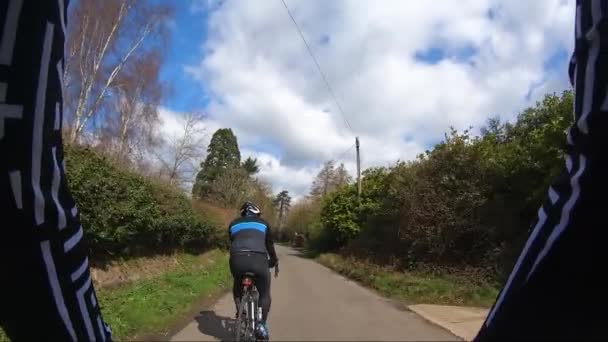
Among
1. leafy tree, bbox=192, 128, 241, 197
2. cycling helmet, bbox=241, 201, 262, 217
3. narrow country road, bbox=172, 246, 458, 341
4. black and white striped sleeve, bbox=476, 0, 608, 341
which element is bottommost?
narrow country road, bbox=172, 246, 458, 341

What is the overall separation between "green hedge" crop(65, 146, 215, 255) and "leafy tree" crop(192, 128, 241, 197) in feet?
169

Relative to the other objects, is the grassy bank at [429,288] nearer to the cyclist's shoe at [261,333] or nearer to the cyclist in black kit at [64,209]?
the cyclist's shoe at [261,333]

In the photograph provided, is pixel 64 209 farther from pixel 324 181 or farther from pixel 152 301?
pixel 324 181

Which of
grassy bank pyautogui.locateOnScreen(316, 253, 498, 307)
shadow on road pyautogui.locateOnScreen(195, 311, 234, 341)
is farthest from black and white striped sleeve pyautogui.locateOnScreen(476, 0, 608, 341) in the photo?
grassy bank pyautogui.locateOnScreen(316, 253, 498, 307)

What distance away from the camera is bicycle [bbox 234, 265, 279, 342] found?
20.8 ft

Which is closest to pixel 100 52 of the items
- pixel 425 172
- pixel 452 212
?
pixel 425 172

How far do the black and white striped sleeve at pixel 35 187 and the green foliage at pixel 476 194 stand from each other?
13.0 metres

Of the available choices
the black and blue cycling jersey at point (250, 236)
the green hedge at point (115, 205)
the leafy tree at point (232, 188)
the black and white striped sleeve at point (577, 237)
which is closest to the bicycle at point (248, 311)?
the black and blue cycling jersey at point (250, 236)

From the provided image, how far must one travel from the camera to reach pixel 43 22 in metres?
0.69

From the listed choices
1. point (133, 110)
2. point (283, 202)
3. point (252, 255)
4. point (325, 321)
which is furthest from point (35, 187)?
point (283, 202)

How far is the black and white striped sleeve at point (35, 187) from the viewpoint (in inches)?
26.3

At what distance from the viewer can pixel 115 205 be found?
1158cm

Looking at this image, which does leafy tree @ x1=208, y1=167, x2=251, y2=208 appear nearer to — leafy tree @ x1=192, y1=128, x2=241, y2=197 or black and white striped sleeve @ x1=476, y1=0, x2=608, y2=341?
leafy tree @ x1=192, y1=128, x2=241, y2=197

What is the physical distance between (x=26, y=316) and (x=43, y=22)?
0.44 metres
